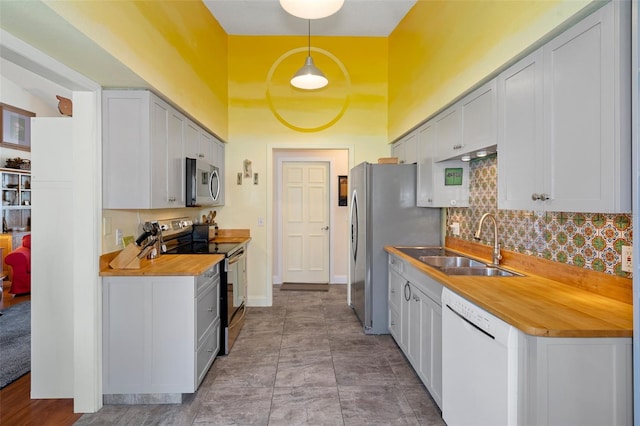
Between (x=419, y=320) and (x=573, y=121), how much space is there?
1593mm

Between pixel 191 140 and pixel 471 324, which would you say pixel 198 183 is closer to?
pixel 191 140

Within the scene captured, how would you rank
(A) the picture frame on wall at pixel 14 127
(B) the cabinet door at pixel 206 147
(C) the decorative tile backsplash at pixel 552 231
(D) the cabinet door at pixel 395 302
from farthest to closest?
(A) the picture frame on wall at pixel 14 127 → (B) the cabinet door at pixel 206 147 → (D) the cabinet door at pixel 395 302 → (C) the decorative tile backsplash at pixel 552 231

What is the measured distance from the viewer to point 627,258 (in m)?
1.51

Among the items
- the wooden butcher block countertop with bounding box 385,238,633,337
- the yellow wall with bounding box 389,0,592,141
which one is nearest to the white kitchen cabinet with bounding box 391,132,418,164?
the yellow wall with bounding box 389,0,592,141

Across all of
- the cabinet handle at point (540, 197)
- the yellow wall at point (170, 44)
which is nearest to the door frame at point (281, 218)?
the yellow wall at point (170, 44)

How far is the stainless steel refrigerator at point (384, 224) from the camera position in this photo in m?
3.44

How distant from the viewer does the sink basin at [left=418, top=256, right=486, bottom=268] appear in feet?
9.00

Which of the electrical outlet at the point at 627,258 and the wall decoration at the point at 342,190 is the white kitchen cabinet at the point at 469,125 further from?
the wall decoration at the point at 342,190

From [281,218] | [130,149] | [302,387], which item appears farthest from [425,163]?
[281,218]

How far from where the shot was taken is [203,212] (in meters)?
4.41

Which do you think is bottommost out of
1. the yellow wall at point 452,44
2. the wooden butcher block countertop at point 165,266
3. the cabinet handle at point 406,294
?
the cabinet handle at point 406,294

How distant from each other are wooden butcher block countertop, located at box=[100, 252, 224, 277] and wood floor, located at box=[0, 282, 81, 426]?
91cm

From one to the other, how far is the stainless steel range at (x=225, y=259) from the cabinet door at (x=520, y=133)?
2.27 meters

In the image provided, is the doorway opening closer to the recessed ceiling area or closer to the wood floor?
the recessed ceiling area
